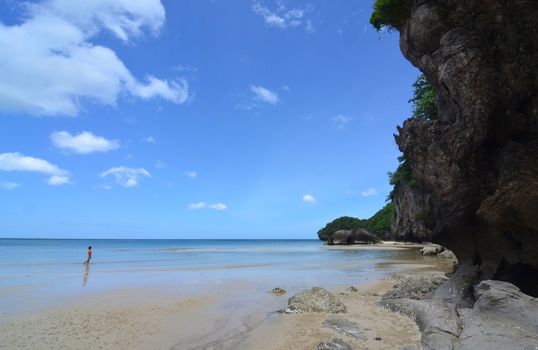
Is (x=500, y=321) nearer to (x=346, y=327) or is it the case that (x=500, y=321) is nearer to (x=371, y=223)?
(x=346, y=327)

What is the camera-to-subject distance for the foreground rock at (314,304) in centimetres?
1128

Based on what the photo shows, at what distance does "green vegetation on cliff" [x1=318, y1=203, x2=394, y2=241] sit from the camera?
349ft

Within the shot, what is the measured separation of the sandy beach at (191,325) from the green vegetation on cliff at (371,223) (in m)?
95.2

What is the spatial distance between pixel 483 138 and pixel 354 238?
245 ft

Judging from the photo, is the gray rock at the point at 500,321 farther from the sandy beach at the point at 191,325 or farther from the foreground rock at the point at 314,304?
the foreground rock at the point at 314,304

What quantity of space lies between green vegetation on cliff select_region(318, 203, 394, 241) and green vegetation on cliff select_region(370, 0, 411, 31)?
91.3 metres

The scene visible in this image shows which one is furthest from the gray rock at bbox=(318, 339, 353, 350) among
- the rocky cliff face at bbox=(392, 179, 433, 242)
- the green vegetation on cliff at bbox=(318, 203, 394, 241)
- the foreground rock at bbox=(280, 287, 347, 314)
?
the green vegetation on cliff at bbox=(318, 203, 394, 241)

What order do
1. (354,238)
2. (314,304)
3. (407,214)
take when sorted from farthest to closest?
(354,238) < (407,214) < (314,304)

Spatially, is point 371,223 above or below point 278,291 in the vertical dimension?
above

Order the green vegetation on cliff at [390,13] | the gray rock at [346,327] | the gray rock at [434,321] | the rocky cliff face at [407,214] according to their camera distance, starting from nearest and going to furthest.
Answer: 1. the gray rock at [434,321]
2. the gray rock at [346,327]
3. the green vegetation on cliff at [390,13]
4. the rocky cliff face at [407,214]

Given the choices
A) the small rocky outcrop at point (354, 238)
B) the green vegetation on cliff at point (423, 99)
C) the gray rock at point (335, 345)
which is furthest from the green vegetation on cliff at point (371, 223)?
the gray rock at point (335, 345)

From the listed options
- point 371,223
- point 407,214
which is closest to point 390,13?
point 407,214

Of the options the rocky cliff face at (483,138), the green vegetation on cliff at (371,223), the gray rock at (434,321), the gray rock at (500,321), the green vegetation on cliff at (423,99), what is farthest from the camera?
the green vegetation on cliff at (371,223)

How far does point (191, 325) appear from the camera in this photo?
33.4 feet
